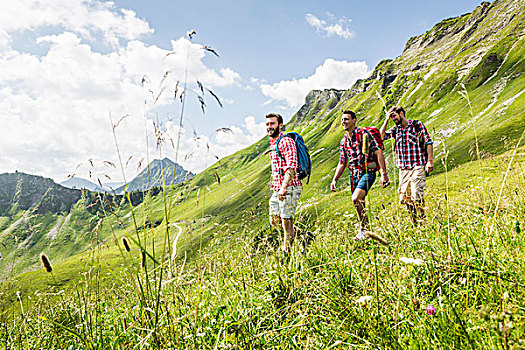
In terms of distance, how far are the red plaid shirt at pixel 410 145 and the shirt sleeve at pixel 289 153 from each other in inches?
120

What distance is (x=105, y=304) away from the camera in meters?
4.75

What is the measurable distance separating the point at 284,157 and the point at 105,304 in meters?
4.36

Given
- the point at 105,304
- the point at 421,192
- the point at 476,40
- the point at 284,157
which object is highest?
the point at 476,40

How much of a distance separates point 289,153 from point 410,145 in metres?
3.66

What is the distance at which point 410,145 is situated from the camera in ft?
26.5

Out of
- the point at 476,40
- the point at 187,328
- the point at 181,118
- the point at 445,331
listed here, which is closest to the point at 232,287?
the point at 187,328

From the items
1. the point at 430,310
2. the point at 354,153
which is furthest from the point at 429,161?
the point at 430,310

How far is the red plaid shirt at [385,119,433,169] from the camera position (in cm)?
802

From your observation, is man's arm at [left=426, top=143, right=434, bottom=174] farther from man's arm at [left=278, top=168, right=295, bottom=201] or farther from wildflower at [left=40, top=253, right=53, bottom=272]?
wildflower at [left=40, top=253, right=53, bottom=272]

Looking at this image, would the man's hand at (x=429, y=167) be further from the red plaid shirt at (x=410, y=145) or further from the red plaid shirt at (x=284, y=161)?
the red plaid shirt at (x=284, y=161)

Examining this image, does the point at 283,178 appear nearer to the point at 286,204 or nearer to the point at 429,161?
the point at 286,204

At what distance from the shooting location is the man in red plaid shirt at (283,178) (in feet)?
21.1

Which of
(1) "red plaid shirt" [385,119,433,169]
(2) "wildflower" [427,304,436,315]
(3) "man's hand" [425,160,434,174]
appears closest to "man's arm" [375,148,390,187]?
(1) "red plaid shirt" [385,119,433,169]

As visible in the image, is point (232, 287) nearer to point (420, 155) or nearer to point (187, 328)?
point (187, 328)
